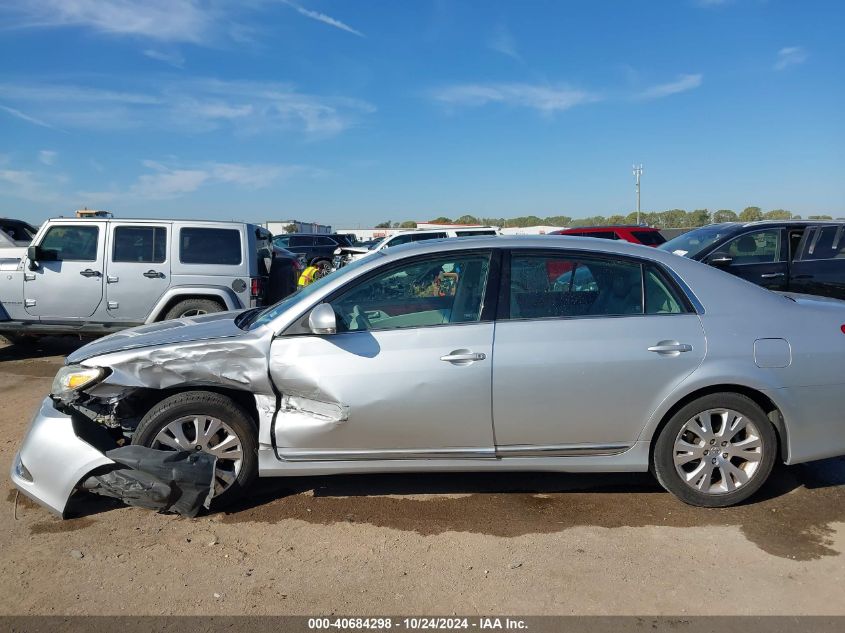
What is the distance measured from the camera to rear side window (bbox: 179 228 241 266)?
8500 mm

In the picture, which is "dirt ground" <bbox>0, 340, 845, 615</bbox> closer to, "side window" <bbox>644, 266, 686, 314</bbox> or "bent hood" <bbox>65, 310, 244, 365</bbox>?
"bent hood" <bbox>65, 310, 244, 365</bbox>

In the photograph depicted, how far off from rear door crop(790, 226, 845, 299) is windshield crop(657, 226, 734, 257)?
0.94 meters

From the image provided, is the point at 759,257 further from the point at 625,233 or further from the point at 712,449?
the point at 625,233

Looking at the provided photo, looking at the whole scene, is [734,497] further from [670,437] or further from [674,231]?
[674,231]

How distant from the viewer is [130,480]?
3.71 meters

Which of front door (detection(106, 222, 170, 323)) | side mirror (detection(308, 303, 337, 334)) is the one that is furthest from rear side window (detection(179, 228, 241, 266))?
side mirror (detection(308, 303, 337, 334))

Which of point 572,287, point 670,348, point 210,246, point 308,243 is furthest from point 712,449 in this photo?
point 308,243

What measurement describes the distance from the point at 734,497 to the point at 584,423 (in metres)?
1.06

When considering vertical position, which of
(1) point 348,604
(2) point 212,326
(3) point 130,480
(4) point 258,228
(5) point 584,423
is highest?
(4) point 258,228

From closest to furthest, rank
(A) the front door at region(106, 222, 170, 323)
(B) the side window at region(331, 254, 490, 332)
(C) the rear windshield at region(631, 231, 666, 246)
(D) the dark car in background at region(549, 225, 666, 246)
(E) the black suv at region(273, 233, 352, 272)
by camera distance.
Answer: (B) the side window at region(331, 254, 490, 332), (A) the front door at region(106, 222, 170, 323), (D) the dark car in background at region(549, 225, 666, 246), (C) the rear windshield at region(631, 231, 666, 246), (E) the black suv at region(273, 233, 352, 272)

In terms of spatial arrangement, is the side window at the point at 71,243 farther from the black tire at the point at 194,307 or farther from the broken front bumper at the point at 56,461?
the broken front bumper at the point at 56,461

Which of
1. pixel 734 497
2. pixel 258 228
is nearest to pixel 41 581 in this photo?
pixel 734 497

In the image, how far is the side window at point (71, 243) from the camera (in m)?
8.37

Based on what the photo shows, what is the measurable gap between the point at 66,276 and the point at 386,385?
6.44 metres
